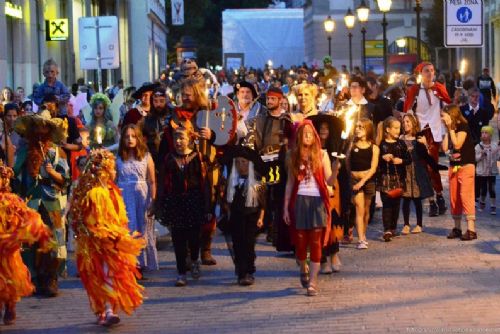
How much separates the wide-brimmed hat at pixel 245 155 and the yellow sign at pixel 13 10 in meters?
15.8

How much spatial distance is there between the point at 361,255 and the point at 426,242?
1.14 meters

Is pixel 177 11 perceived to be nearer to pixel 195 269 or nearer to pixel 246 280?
pixel 195 269

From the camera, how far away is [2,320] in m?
9.73

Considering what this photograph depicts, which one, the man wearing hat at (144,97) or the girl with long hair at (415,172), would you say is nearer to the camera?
the man wearing hat at (144,97)

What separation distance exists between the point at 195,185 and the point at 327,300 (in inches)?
72.9

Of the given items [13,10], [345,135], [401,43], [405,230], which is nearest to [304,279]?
[345,135]

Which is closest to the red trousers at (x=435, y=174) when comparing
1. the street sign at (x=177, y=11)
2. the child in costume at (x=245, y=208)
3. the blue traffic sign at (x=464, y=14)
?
the blue traffic sign at (x=464, y=14)

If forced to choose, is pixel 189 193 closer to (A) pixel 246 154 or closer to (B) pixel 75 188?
(A) pixel 246 154

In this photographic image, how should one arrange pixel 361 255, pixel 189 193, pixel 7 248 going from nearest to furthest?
pixel 7 248 → pixel 189 193 → pixel 361 255

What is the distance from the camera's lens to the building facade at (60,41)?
27453 mm

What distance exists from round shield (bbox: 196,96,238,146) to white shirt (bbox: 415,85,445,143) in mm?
4928

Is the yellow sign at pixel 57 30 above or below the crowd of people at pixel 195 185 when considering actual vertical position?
above

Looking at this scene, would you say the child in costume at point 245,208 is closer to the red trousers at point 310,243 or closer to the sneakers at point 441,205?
the red trousers at point 310,243

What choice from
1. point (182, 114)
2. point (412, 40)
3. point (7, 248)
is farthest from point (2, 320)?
point (412, 40)
